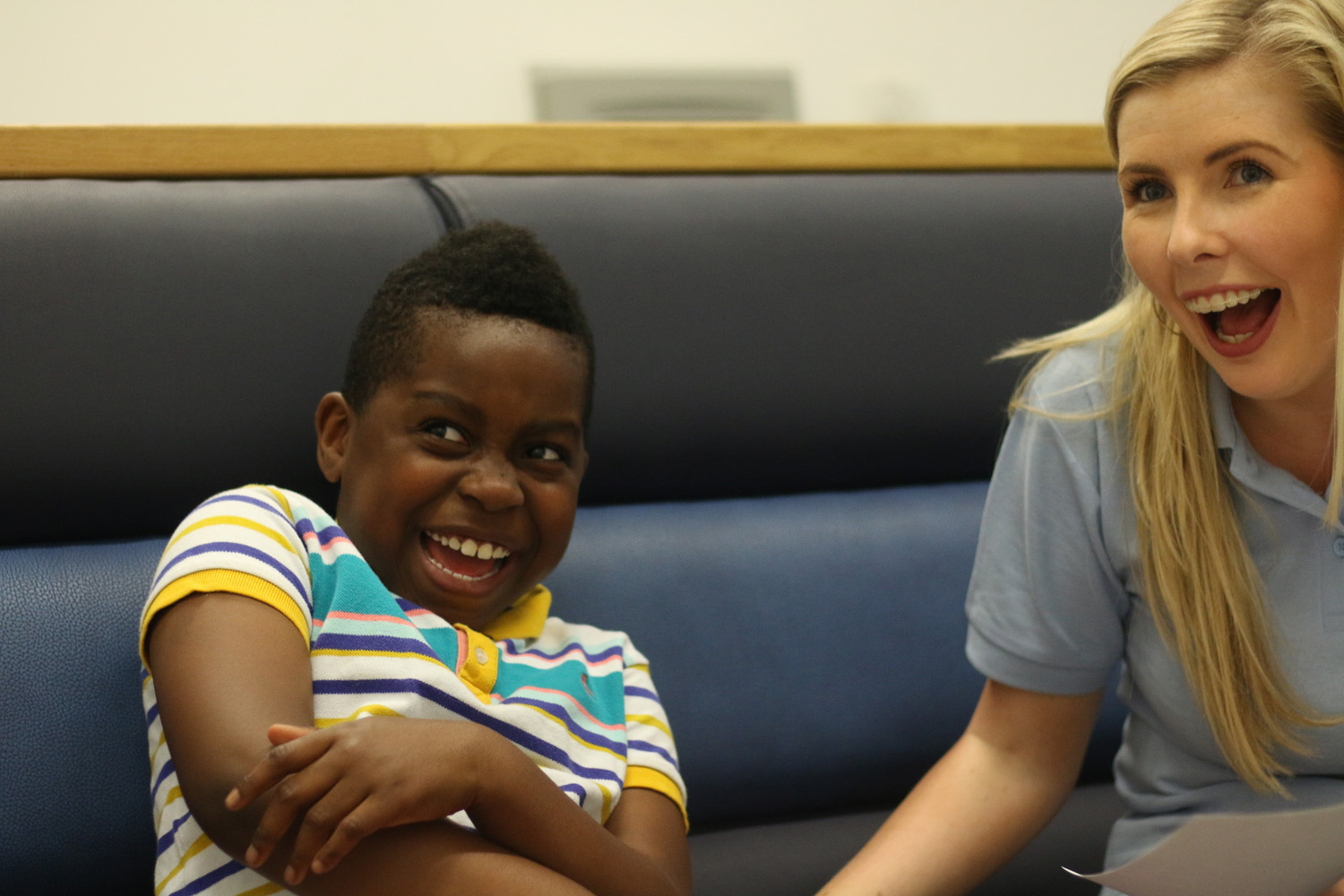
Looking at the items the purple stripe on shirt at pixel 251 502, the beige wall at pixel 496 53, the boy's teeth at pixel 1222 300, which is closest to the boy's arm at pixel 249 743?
the purple stripe on shirt at pixel 251 502

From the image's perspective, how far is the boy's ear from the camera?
104 centimetres

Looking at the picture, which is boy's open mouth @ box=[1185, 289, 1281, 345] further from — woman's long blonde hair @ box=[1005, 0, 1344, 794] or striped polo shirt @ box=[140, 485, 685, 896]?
striped polo shirt @ box=[140, 485, 685, 896]

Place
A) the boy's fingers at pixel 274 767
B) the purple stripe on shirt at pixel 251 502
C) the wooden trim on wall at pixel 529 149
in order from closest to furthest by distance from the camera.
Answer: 1. the boy's fingers at pixel 274 767
2. the purple stripe on shirt at pixel 251 502
3. the wooden trim on wall at pixel 529 149

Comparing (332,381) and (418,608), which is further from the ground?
(332,381)

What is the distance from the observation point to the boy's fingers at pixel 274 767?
68cm

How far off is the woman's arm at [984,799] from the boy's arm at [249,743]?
0.31 meters

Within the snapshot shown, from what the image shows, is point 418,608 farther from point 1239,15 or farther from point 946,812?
point 1239,15

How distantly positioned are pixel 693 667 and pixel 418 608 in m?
0.35

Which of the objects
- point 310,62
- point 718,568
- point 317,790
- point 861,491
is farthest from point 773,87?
point 317,790

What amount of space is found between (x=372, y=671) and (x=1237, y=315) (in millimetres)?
662

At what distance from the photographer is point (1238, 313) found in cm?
88

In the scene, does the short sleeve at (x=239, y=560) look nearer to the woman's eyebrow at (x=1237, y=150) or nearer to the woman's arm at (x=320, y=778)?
Answer: the woman's arm at (x=320, y=778)

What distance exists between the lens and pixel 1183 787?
101 cm

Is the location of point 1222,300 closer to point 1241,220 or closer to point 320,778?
point 1241,220
